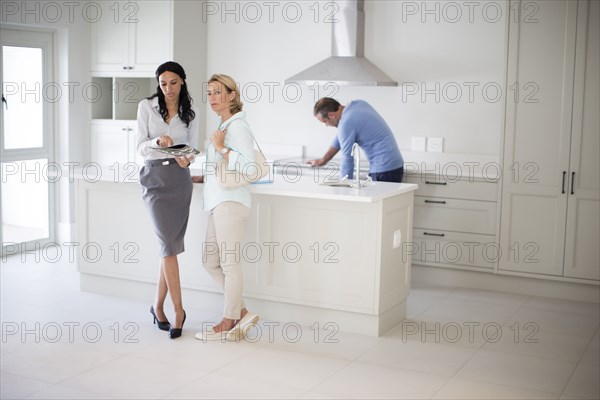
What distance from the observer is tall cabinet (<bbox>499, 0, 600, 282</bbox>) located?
5.18m

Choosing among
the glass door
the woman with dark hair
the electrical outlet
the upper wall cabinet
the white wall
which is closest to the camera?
the woman with dark hair

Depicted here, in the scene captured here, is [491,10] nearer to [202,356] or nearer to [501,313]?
[501,313]

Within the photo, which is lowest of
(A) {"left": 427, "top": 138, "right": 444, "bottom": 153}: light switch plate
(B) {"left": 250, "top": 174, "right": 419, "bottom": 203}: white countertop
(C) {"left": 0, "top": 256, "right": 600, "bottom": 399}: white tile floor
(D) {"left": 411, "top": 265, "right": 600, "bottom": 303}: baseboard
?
(C) {"left": 0, "top": 256, "right": 600, "bottom": 399}: white tile floor

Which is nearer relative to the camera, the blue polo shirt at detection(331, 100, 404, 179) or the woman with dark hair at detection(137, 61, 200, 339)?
the woman with dark hair at detection(137, 61, 200, 339)

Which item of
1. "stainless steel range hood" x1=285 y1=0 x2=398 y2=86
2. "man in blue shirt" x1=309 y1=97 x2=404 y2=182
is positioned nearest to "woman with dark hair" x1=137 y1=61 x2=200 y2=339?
"man in blue shirt" x1=309 y1=97 x2=404 y2=182

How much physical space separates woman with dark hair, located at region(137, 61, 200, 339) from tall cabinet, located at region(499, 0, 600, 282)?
2.24m

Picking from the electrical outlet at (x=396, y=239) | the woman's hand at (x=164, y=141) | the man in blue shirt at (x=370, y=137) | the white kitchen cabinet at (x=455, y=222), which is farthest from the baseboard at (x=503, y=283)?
the woman's hand at (x=164, y=141)

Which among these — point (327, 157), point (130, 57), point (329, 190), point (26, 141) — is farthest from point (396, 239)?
point (26, 141)

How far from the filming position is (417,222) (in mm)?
5898

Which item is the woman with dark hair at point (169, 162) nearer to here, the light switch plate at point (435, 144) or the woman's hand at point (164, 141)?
the woman's hand at point (164, 141)

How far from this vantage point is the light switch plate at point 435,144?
625 centimetres

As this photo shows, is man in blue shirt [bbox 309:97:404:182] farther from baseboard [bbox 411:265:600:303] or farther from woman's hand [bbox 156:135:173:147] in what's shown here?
woman's hand [bbox 156:135:173:147]

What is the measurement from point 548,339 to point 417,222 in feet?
5.05

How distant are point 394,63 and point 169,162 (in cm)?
259
